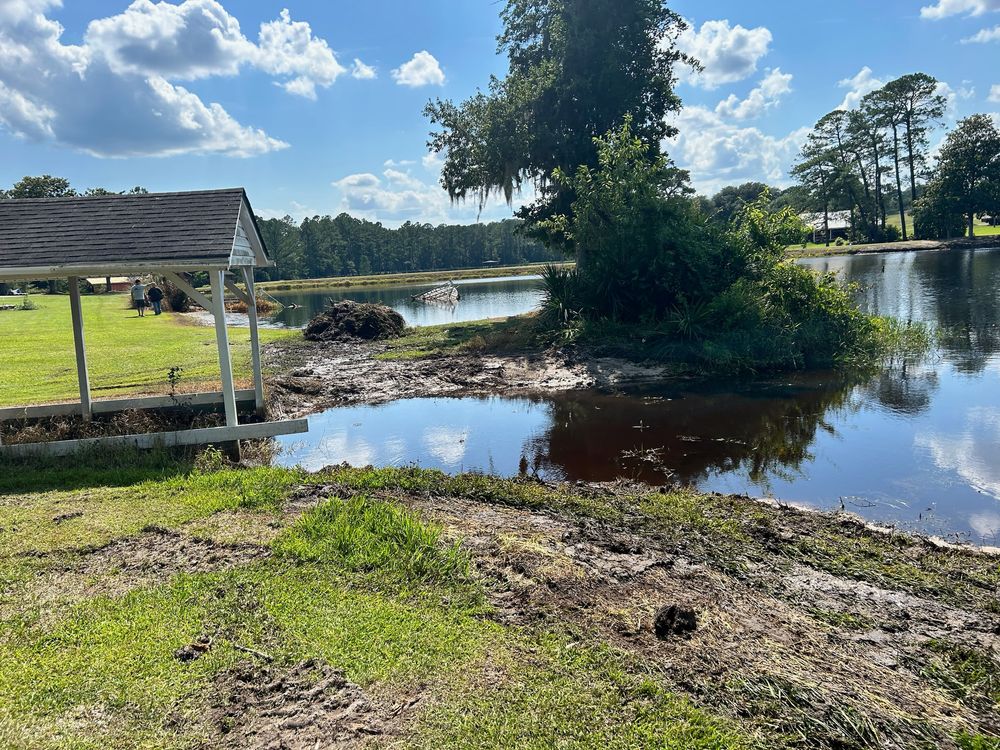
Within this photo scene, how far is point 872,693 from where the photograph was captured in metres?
3.74

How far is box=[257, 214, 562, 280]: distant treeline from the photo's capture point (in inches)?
4176

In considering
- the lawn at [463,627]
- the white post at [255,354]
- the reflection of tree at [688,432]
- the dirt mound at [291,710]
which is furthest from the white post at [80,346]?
the dirt mound at [291,710]

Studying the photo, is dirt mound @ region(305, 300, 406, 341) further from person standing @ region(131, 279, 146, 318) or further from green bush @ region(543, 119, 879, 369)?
person standing @ region(131, 279, 146, 318)

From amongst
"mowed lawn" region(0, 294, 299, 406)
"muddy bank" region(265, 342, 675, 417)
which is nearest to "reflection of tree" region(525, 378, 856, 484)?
"muddy bank" region(265, 342, 675, 417)

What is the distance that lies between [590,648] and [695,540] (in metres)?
2.36

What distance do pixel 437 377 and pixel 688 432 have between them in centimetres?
738

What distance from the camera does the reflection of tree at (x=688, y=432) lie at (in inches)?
367

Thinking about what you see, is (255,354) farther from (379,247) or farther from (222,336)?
(379,247)

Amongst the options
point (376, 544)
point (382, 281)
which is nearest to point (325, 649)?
point (376, 544)

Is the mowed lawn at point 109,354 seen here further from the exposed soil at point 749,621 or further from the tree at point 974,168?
the tree at point 974,168

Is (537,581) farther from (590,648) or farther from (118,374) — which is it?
(118,374)

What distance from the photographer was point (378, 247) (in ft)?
386

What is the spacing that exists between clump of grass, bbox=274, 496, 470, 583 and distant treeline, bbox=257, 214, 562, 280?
321 feet

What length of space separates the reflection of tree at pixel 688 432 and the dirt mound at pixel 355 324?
11.6 m
